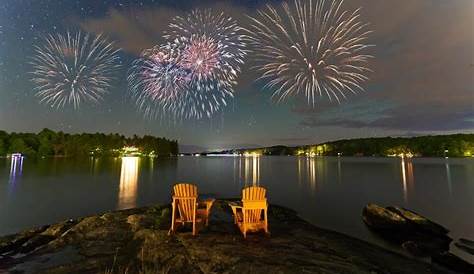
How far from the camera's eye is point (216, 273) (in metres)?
7.99

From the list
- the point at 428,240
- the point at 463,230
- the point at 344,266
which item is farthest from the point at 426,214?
the point at 344,266

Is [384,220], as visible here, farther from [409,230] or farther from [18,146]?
[18,146]

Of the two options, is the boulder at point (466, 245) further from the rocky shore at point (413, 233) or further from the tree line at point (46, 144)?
the tree line at point (46, 144)

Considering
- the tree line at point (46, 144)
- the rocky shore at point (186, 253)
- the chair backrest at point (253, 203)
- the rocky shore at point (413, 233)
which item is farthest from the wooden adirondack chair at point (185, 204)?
the tree line at point (46, 144)

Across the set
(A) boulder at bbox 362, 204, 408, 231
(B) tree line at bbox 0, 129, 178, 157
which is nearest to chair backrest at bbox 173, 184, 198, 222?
(A) boulder at bbox 362, 204, 408, 231

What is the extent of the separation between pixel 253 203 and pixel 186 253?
3266 mm

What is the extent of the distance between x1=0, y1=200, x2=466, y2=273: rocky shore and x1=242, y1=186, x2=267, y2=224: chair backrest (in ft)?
2.42

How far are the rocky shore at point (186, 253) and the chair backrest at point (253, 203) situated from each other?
74 cm

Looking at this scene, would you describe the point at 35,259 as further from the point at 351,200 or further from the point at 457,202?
the point at 457,202

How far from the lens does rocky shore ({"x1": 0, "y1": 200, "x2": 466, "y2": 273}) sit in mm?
8578

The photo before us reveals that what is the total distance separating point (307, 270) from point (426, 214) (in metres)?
27.3

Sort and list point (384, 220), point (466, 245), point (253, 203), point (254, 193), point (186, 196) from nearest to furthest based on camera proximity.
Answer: point (253, 203)
point (186, 196)
point (254, 193)
point (466, 245)
point (384, 220)

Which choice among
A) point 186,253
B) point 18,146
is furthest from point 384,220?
point 18,146

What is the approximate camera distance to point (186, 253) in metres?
9.49
